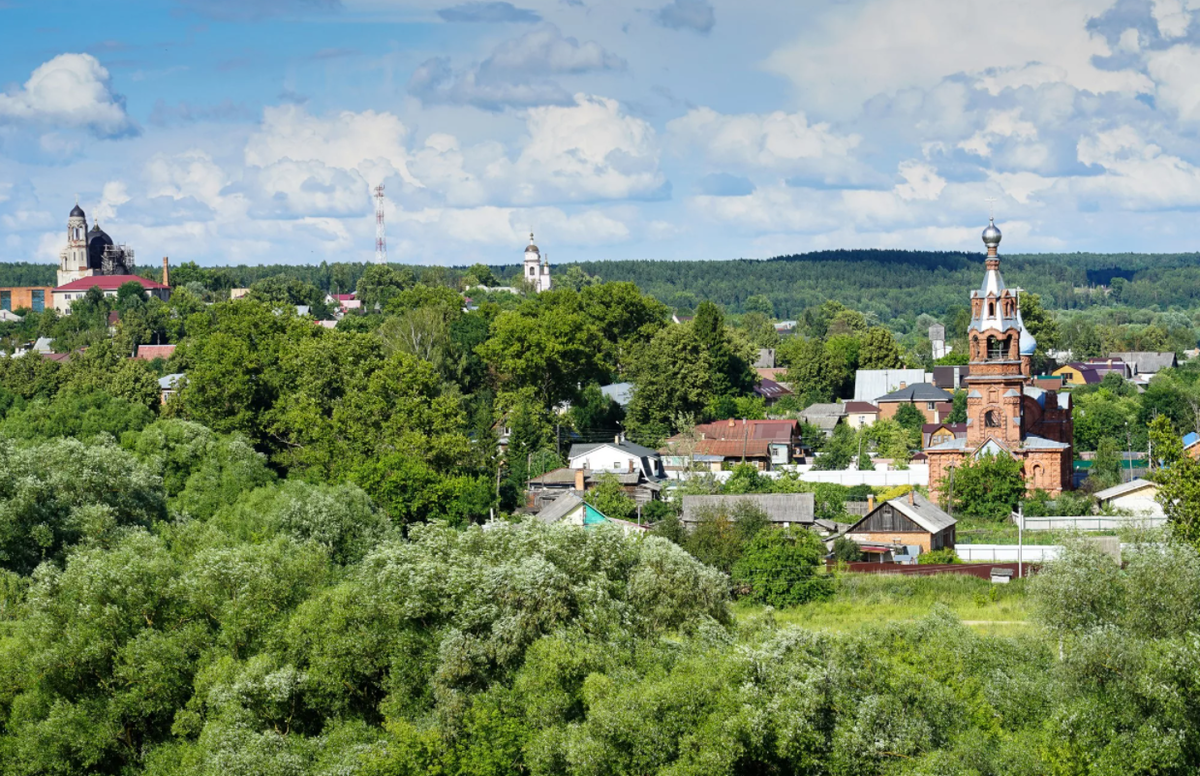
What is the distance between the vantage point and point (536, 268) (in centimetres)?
16175

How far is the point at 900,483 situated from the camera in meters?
59.3

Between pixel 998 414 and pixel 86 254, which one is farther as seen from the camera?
pixel 86 254

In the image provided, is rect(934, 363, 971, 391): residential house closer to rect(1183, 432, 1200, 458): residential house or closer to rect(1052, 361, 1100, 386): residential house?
rect(1052, 361, 1100, 386): residential house

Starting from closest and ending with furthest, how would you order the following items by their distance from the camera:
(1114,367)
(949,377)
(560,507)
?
(560,507)
(949,377)
(1114,367)

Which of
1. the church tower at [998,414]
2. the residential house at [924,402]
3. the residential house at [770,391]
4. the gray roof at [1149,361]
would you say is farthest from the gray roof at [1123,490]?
the gray roof at [1149,361]

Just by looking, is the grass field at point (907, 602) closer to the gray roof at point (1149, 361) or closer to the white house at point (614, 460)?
the white house at point (614, 460)

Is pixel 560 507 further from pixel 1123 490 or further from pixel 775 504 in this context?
pixel 1123 490

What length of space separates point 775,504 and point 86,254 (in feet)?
361

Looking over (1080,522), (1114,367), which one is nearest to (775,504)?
(1080,522)

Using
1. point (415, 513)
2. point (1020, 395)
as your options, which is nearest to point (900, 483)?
point (1020, 395)

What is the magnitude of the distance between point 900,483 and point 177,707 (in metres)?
38.5

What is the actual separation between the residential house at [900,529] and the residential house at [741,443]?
17.3m

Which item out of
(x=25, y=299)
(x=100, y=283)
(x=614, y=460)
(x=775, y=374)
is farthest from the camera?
(x=25, y=299)

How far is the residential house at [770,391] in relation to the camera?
8894cm
